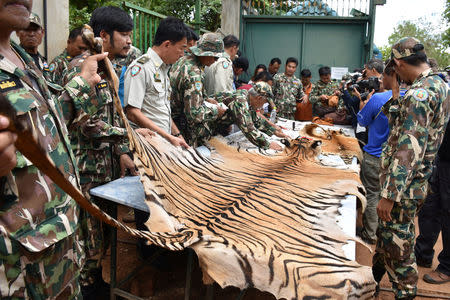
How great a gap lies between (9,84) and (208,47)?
8.55 feet

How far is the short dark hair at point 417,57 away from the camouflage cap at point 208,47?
1.74 meters

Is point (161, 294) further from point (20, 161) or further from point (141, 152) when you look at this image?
point (20, 161)

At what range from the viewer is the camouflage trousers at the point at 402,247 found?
2.51 m

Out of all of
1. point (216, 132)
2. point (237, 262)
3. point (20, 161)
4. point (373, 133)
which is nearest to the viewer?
point (20, 161)

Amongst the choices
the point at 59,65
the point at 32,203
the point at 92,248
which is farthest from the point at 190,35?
the point at 32,203

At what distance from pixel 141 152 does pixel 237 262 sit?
0.86 meters

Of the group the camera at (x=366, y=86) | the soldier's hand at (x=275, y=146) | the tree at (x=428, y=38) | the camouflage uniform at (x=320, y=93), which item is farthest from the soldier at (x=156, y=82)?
the tree at (x=428, y=38)

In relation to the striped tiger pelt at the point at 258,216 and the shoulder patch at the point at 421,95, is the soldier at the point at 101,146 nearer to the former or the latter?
the striped tiger pelt at the point at 258,216

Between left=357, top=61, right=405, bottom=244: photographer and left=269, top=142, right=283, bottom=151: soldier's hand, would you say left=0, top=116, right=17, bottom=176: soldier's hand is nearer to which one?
left=269, top=142, right=283, bottom=151: soldier's hand

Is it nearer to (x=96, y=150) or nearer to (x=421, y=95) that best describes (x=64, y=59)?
(x=96, y=150)

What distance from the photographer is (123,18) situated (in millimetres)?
2416

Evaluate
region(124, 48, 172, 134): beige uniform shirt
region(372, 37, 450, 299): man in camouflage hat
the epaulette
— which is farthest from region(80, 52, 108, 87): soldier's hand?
region(372, 37, 450, 299): man in camouflage hat

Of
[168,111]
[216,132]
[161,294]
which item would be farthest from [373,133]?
[161,294]

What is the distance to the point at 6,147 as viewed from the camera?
0.79 meters
